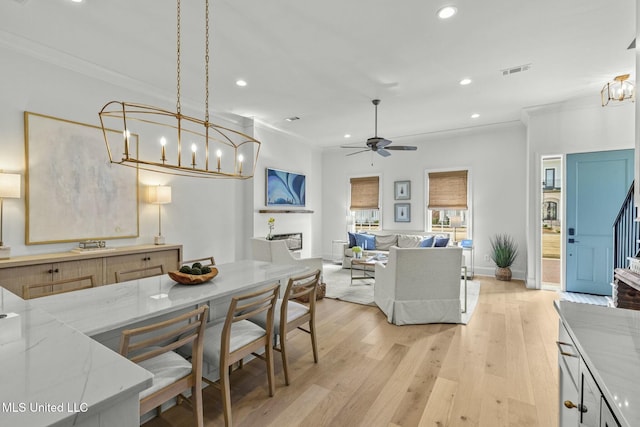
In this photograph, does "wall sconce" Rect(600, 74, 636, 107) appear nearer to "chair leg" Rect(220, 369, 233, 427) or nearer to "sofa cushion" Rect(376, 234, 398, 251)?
"sofa cushion" Rect(376, 234, 398, 251)

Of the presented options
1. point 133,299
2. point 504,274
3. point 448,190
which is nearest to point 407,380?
point 133,299

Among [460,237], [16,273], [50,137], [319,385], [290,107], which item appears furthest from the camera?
[460,237]

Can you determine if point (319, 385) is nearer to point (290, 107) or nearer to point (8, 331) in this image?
point (8, 331)

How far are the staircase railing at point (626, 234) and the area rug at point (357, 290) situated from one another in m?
1.82

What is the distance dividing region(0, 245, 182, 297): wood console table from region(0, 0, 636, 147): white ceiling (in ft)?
7.15

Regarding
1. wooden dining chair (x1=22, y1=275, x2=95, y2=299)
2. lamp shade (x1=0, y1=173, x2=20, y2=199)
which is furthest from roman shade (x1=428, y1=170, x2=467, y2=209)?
lamp shade (x1=0, y1=173, x2=20, y2=199)

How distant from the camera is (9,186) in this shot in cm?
281

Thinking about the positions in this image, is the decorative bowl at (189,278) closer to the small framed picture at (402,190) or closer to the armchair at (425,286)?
the armchair at (425,286)

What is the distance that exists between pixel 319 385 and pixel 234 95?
12.9ft

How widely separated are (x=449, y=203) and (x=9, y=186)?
685cm

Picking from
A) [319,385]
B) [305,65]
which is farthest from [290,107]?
[319,385]

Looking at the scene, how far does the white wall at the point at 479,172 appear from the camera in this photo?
5910 millimetres

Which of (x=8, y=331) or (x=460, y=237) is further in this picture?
(x=460, y=237)

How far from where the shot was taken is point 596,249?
4668 millimetres
